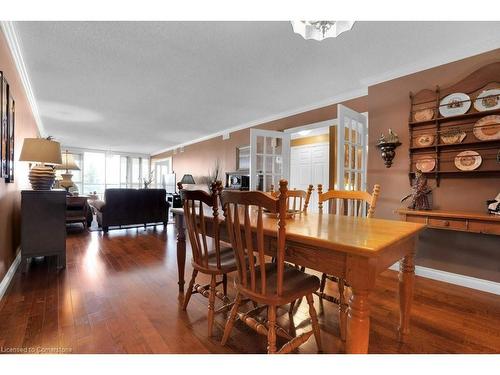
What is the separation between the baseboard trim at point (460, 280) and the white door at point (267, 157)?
2.41 meters

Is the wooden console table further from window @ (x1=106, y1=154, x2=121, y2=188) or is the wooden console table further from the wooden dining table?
window @ (x1=106, y1=154, x2=121, y2=188)

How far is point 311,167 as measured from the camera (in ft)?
17.1

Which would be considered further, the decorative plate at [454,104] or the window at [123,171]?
the window at [123,171]

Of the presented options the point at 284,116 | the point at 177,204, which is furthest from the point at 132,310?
the point at 177,204

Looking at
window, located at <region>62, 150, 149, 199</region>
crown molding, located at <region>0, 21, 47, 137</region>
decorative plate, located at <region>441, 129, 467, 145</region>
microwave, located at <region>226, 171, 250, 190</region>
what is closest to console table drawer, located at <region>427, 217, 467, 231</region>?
decorative plate, located at <region>441, 129, 467, 145</region>

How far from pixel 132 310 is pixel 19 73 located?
10.1 feet

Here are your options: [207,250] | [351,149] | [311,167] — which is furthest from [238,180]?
[207,250]

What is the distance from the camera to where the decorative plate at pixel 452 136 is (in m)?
2.44

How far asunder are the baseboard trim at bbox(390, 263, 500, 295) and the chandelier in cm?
255

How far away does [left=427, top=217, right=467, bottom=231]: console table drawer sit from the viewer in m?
2.15

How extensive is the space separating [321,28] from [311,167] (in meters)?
3.89

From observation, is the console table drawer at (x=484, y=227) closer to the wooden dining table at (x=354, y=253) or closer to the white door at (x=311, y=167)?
the wooden dining table at (x=354, y=253)

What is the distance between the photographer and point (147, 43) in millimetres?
2344

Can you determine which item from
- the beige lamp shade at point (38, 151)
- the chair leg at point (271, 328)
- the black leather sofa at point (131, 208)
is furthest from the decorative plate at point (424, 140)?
the black leather sofa at point (131, 208)
